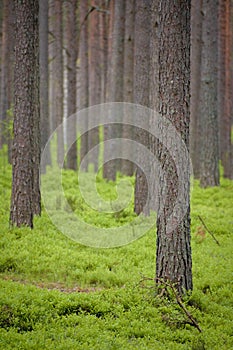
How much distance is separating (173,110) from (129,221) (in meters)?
5.56

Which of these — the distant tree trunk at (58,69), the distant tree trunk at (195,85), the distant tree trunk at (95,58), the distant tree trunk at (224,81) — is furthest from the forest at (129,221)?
the distant tree trunk at (224,81)

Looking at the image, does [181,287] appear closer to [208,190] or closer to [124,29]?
[208,190]

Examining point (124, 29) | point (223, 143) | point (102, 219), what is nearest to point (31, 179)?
point (102, 219)

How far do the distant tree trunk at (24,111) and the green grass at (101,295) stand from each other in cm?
60

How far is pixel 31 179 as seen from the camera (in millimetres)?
10352

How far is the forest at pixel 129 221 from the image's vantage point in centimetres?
626

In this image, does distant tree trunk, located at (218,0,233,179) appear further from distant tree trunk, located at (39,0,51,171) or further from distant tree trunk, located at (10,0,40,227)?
distant tree trunk, located at (10,0,40,227)

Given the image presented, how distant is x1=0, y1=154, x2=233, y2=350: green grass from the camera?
581 cm

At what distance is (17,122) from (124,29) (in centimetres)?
1089

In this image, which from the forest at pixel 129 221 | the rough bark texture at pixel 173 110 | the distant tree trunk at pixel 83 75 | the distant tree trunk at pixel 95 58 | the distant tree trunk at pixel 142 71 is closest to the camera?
the forest at pixel 129 221

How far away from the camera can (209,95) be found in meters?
16.7

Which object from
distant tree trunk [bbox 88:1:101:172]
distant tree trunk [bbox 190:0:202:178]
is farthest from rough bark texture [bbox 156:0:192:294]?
distant tree trunk [bbox 88:1:101:172]

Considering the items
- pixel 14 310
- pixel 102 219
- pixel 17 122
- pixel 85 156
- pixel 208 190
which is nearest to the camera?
pixel 14 310

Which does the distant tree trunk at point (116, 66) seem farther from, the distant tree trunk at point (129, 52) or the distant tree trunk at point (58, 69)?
the distant tree trunk at point (58, 69)
